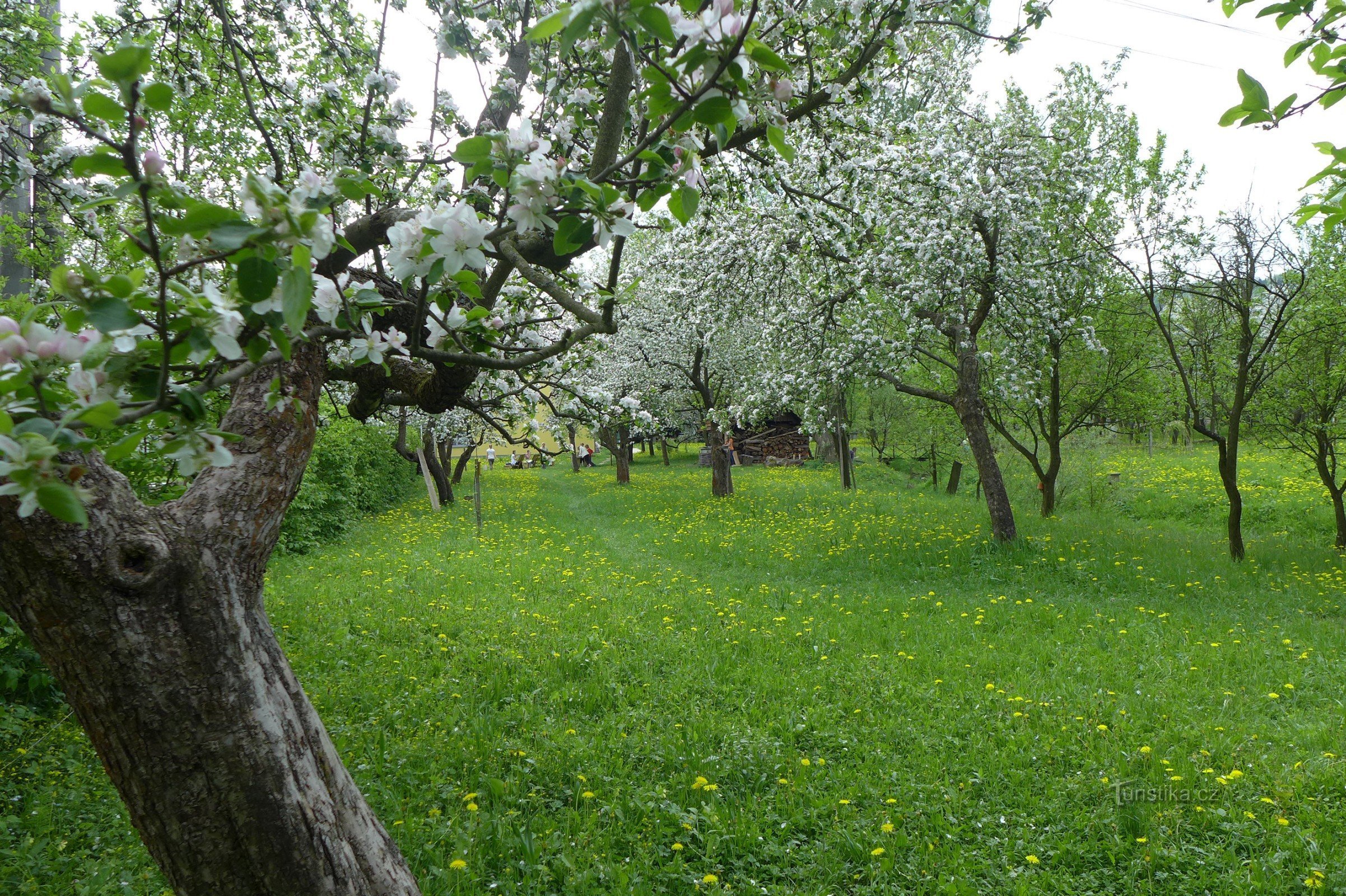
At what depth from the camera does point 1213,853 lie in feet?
11.5

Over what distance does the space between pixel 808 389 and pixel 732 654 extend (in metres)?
5.71

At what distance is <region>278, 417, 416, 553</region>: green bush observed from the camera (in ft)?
37.7

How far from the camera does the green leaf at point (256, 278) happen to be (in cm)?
100

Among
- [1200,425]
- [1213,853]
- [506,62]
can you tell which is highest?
[506,62]

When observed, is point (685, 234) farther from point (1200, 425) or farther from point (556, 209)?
point (556, 209)

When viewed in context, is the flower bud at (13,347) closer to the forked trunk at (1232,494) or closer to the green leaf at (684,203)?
the green leaf at (684,203)

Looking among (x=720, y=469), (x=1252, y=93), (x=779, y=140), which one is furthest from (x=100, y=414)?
(x=720, y=469)

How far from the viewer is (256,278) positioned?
101 cm

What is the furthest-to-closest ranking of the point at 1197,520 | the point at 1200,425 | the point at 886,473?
the point at 886,473
the point at 1197,520
the point at 1200,425

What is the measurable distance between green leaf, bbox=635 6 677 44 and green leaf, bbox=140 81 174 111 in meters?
0.65

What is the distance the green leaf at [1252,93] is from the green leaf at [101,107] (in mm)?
2448

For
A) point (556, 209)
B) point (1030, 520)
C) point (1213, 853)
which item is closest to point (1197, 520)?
point (1030, 520)

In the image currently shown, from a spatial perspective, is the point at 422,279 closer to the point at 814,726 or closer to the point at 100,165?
the point at 100,165

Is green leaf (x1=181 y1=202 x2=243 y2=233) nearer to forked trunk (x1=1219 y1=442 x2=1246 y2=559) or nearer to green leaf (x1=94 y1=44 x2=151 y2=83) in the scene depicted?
green leaf (x1=94 y1=44 x2=151 y2=83)
